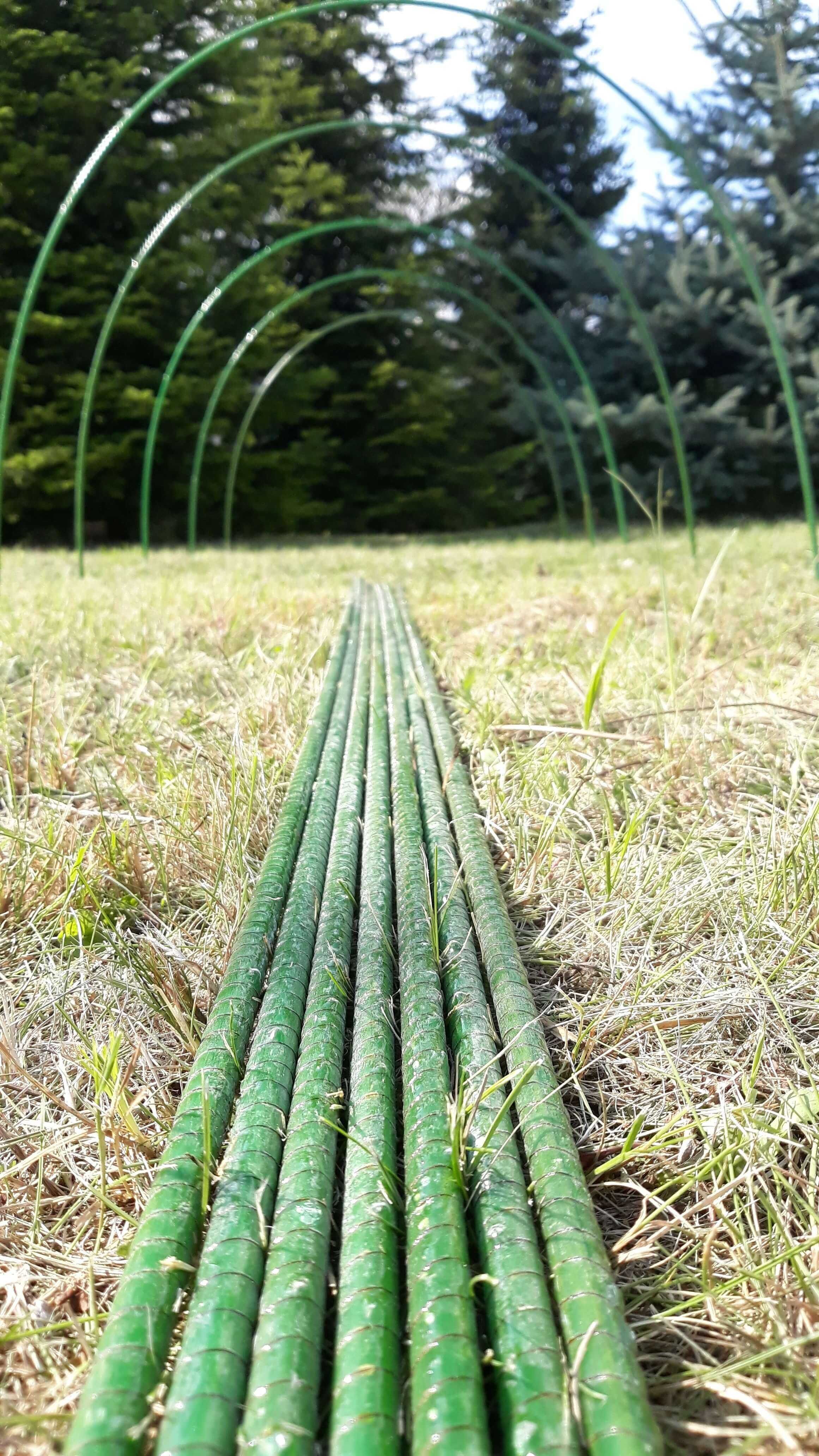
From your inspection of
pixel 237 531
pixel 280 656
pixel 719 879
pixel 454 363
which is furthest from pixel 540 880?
pixel 454 363

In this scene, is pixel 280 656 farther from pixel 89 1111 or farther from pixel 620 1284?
pixel 620 1284

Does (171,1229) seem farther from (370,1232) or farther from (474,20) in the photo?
(474,20)

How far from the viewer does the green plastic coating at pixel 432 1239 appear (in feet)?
1.93

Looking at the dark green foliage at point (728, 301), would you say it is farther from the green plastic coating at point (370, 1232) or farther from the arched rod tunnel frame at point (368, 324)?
the green plastic coating at point (370, 1232)

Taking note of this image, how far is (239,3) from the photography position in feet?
28.7

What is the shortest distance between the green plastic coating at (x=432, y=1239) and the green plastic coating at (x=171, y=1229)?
17cm

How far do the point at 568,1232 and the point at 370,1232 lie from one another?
0.51 feet

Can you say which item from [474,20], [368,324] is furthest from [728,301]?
[474,20]

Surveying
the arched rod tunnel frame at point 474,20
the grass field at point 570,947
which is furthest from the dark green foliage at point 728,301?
the grass field at point 570,947

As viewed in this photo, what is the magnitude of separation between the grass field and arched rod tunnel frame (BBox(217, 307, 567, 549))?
6638 millimetres

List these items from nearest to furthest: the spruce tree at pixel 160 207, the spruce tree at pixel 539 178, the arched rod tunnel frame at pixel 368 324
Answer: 1. the spruce tree at pixel 160 207
2. the arched rod tunnel frame at pixel 368 324
3. the spruce tree at pixel 539 178

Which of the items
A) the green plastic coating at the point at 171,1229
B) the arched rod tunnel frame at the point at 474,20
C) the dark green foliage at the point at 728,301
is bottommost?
the green plastic coating at the point at 171,1229

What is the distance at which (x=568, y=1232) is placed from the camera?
0.74 m

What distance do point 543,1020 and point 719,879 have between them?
14.7 inches
